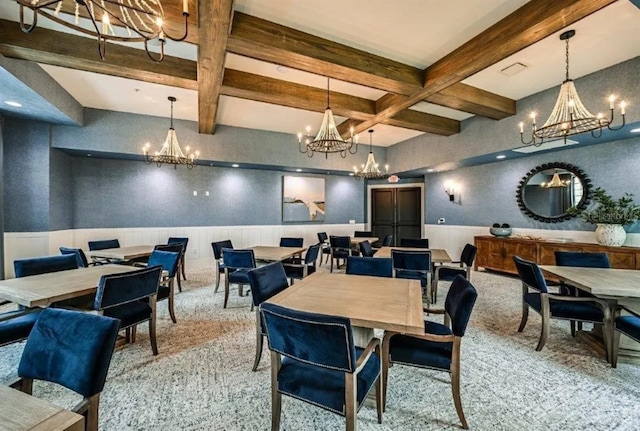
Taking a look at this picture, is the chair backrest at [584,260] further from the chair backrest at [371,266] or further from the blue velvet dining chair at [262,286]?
the blue velvet dining chair at [262,286]

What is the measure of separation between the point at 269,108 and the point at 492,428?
206 inches

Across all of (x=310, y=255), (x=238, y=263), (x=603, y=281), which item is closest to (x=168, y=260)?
(x=238, y=263)

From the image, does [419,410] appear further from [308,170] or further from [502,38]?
[308,170]

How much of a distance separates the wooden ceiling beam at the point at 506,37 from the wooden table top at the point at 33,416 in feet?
12.5

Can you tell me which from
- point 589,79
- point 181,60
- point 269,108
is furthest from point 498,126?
point 181,60

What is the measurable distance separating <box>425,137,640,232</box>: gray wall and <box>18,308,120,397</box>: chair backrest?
668cm

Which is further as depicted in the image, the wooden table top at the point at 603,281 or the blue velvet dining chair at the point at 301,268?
the blue velvet dining chair at the point at 301,268

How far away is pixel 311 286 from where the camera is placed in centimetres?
233

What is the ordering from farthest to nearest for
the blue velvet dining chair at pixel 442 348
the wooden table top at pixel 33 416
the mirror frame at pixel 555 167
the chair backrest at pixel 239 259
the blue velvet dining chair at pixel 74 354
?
the mirror frame at pixel 555 167 → the chair backrest at pixel 239 259 → the blue velvet dining chair at pixel 442 348 → the blue velvet dining chair at pixel 74 354 → the wooden table top at pixel 33 416

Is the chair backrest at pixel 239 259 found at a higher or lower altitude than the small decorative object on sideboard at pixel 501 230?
lower

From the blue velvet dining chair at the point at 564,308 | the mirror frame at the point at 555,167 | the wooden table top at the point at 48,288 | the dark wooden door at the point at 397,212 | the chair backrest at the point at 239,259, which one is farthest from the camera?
the dark wooden door at the point at 397,212

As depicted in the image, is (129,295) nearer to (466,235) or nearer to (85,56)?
(85,56)

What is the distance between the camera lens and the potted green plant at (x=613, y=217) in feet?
13.8

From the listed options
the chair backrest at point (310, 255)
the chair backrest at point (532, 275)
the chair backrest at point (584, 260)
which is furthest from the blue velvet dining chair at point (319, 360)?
the chair backrest at point (584, 260)
